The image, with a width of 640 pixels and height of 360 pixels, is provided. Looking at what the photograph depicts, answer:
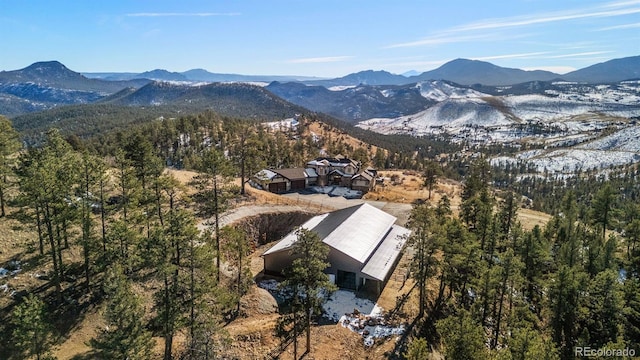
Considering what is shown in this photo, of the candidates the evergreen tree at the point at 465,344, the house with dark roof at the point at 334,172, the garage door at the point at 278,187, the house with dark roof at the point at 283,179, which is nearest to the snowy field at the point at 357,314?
the evergreen tree at the point at 465,344

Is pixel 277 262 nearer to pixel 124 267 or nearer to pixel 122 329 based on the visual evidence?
pixel 124 267

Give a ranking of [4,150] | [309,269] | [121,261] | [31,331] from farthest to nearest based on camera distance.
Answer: [4,150] < [121,261] < [309,269] < [31,331]

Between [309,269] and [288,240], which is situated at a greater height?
[309,269]

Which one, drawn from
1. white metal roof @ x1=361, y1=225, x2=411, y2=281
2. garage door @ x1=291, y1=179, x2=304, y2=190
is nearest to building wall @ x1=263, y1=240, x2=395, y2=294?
white metal roof @ x1=361, y1=225, x2=411, y2=281

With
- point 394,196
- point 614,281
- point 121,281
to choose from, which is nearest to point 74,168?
point 121,281

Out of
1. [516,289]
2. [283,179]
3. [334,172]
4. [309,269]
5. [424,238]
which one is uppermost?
[309,269]

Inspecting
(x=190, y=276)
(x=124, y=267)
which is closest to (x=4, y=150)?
(x=124, y=267)

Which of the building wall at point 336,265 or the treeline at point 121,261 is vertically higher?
the treeline at point 121,261

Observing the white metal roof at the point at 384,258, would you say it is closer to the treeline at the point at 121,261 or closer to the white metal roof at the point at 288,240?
the white metal roof at the point at 288,240
